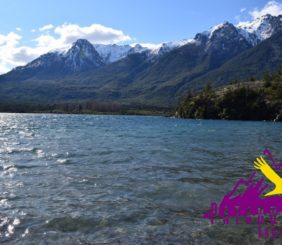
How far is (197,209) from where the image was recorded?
18.9m

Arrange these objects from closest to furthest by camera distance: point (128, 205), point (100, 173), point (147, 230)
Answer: point (147, 230) < point (128, 205) < point (100, 173)

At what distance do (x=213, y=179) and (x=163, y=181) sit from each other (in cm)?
380

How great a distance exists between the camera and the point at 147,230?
1543 centimetres

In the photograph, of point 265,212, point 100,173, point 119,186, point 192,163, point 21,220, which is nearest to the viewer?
point 21,220

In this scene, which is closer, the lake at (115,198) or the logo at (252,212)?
the lake at (115,198)

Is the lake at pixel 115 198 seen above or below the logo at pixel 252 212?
below

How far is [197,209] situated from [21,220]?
8786 millimetres

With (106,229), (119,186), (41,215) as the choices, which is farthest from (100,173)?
(106,229)

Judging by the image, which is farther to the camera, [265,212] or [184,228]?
[265,212]

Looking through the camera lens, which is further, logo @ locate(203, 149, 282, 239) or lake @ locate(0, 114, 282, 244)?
logo @ locate(203, 149, 282, 239)

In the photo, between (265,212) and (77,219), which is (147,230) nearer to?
(77,219)

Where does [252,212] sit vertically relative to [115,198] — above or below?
above

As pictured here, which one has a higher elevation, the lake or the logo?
the logo

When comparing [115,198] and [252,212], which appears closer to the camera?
[252,212]
